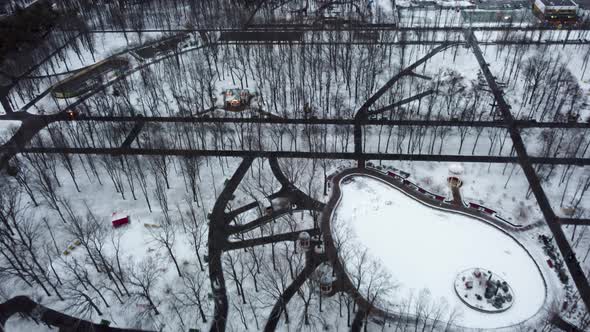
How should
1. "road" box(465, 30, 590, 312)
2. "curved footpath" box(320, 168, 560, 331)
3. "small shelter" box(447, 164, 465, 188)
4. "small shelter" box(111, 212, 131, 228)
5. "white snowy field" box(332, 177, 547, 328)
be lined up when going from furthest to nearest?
"small shelter" box(447, 164, 465, 188)
"small shelter" box(111, 212, 131, 228)
"road" box(465, 30, 590, 312)
"white snowy field" box(332, 177, 547, 328)
"curved footpath" box(320, 168, 560, 331)

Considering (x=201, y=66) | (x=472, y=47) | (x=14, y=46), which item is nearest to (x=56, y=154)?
(x=201, y=66)

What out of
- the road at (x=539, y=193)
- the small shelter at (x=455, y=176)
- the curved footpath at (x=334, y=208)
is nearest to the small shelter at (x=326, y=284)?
the curved footpath at (x=334, y=208)

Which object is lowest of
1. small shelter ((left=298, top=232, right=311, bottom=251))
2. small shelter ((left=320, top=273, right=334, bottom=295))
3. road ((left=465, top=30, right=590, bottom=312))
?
small shelter ((left=320, top=273, right=334, bottom=295))

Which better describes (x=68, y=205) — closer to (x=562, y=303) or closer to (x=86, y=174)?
(x=86, y=174)

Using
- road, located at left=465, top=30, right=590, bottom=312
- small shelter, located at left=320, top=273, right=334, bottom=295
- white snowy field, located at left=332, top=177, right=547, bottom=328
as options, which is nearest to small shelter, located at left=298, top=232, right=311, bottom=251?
white snowy field, located at left=332, top=177, right=547, bottom=328

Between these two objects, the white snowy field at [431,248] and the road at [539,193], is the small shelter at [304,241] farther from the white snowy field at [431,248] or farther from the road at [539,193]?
the road at [539,193]

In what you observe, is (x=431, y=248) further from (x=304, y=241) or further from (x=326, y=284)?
(x=304, y=241)

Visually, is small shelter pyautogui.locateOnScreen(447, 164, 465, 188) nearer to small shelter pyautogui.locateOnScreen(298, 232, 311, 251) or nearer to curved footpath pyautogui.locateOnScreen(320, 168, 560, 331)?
curved footpath pyautogui.locateOnScreen(320, 168, 560, 331)

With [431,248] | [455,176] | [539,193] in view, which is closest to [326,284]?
[431,248]
